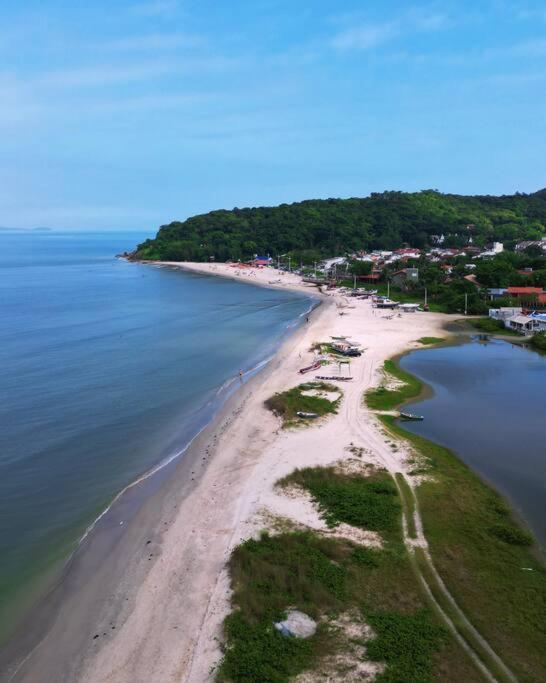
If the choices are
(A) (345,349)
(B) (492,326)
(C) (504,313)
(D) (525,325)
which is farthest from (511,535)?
(C) (504,313)

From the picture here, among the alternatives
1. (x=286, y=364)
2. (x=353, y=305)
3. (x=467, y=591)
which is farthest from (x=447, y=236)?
(x=467, y=591)

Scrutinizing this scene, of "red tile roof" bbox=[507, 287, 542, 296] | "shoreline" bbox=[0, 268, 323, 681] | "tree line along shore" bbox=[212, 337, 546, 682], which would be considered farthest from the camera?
"red tile roof" bbox=[507, 287, 542, 296]

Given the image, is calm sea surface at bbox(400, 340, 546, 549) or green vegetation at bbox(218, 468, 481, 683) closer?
green vegetation at bbox(218, 468, 481, 683)

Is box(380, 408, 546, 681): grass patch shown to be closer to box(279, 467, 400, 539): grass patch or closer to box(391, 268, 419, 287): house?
box(279, 467, 400, 539): grass patch

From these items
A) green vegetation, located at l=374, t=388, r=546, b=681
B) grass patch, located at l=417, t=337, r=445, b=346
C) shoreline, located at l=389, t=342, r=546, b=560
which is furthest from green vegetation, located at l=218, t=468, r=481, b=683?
grass patch, located at l=417, t=337, r=445, b=346

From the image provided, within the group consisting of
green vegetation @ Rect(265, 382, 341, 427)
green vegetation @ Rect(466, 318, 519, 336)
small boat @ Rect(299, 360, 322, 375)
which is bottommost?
green vegetation @ Rect(265, 382, 341, 427)

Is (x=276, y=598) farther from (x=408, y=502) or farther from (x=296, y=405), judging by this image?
(x=296, y=405)

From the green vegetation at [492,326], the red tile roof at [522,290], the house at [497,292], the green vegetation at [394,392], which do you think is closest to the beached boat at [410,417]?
the green vegetation at [394,392]
